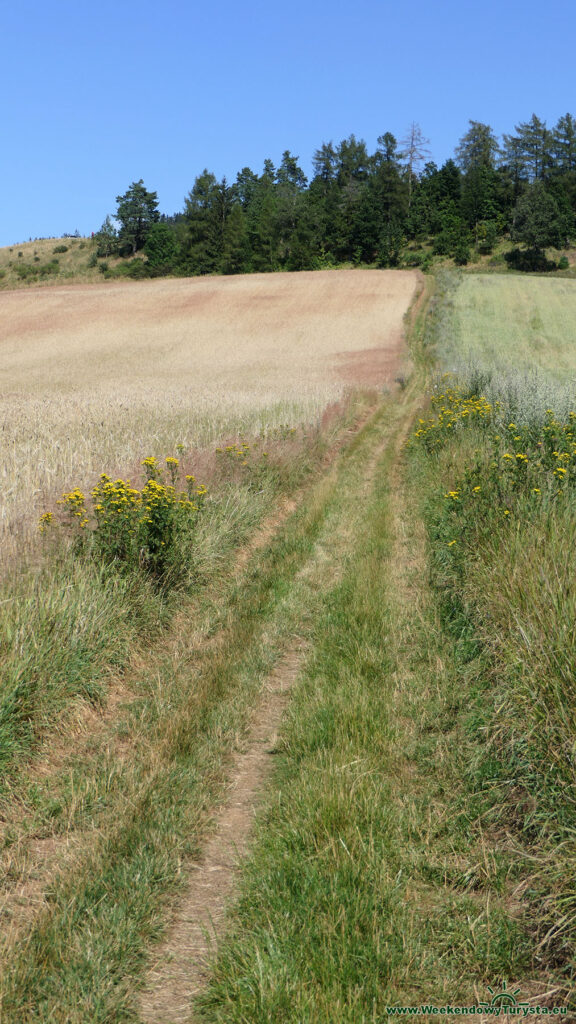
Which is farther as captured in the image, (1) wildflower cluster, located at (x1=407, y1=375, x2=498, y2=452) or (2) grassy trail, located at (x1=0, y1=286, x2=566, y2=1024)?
(1) wildflower cluster, located at (x1=407, y1=375, x2=498, y2=452)

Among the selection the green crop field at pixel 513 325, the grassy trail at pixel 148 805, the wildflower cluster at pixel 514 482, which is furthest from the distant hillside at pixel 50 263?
the grassy trail at pixel 148 805

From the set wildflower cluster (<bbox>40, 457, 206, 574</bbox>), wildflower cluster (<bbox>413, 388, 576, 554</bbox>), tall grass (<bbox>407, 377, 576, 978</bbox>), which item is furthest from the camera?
wildflower cluster (<bbox>413, 388, 576, 554</bbox>)

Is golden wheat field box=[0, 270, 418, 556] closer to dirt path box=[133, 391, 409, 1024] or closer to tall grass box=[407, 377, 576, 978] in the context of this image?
dirt path box=[133, 391, 409, 1024]

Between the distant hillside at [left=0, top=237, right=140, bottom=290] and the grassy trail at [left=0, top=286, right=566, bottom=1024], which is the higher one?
the distant hillside at [left=0, top=237, right=140, bottom=290]

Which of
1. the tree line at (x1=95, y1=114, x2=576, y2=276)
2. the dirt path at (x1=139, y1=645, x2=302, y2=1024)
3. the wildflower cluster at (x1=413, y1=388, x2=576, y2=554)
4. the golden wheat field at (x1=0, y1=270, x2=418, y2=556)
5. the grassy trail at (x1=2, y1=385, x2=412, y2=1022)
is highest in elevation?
the tree line at (x1=95, y1=114, x2=576, y2=276)

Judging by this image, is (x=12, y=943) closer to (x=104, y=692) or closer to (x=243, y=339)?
(x=104, y=692)

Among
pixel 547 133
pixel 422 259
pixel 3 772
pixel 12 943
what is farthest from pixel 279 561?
pixel 547 133

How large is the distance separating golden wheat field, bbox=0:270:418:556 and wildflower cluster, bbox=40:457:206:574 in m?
0.48

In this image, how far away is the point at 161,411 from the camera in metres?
13.6

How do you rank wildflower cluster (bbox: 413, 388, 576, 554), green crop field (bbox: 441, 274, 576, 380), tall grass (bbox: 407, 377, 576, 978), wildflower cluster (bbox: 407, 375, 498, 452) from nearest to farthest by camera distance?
1. tall grass (bbox: 407, 377, 576, 978)
2. wildflower cluster (bbox: 413, 388, 576, 554)
3. wildflower cluster (bbox: 407, 375, 498, 452)
4. green crop field (bbox: 441, 274, 576, 380)

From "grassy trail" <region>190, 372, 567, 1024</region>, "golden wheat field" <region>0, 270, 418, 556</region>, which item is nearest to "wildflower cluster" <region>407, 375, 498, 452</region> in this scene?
"golden wheat field" <region>0, 270, 418, 556</region>

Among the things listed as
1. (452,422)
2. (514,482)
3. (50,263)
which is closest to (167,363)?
(452,422)

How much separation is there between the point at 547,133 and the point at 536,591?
10420cm

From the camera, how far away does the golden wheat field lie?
9406 millimetres
